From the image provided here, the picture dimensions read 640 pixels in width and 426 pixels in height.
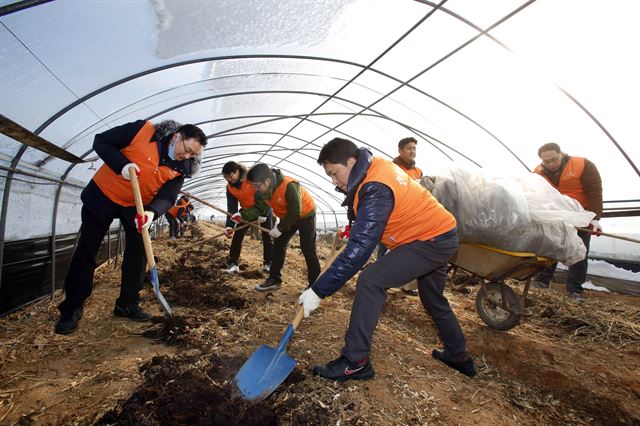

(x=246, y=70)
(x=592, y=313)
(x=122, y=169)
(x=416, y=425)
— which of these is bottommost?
(x=416, y=425)

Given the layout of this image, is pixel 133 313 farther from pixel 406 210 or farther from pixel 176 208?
pixel 176 208

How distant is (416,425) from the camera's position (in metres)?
1.71

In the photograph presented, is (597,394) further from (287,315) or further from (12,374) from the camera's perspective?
(12,374)

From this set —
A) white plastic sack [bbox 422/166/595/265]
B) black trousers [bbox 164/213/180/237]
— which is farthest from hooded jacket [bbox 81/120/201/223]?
black trousers [bbox 164/213/180/237]

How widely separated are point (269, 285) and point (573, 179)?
4401 millimetres

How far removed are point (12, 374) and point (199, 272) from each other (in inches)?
113

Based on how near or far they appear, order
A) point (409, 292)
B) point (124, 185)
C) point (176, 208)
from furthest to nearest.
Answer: point (176, 208) < point (409, 292) < point (124, 185)

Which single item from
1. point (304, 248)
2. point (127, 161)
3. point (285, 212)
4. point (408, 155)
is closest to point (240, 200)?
point (285, 212)

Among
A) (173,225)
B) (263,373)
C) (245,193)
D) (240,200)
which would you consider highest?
(245,193)

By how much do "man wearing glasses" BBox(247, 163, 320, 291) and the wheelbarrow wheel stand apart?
2.20 meters

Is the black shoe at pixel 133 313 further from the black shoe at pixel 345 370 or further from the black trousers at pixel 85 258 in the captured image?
the black shoe at pixel 345 370

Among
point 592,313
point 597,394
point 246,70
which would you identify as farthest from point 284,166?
point 597,394

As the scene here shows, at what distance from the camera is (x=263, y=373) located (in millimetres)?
1875

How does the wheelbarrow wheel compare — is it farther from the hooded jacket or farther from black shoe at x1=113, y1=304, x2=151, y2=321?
black shoe at x1=113, y1=304, x2=151, y2=321
